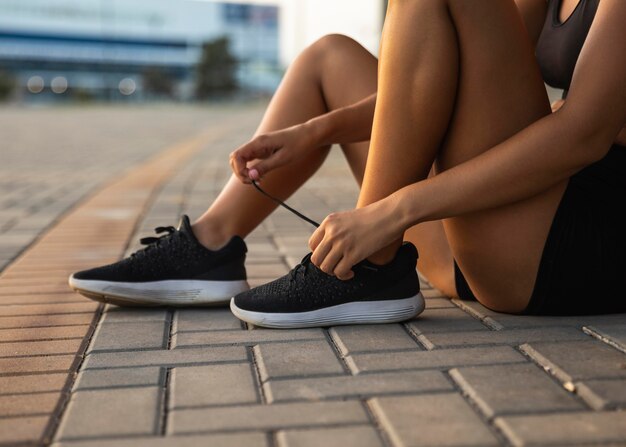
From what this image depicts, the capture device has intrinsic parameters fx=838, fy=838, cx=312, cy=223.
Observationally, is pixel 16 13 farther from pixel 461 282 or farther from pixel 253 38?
pixel 461 282

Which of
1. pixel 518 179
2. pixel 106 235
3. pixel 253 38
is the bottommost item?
pixel 106 235

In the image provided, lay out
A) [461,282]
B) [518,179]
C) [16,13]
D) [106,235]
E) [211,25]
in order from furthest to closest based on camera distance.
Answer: [211,25] → [16,13] → [106,235] → [461,282] → [518,179]

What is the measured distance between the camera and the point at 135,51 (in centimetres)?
7075

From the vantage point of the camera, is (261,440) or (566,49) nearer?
(261,440)

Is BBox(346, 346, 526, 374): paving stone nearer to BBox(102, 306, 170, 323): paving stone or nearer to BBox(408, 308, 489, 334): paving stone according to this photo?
BBox(408, 308, 489, 334): paving stone

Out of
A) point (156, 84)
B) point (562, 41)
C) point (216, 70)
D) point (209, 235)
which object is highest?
point (216, 70)

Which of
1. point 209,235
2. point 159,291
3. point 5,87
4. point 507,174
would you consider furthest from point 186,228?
point 5,87

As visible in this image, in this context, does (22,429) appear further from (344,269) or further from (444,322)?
(444,322)

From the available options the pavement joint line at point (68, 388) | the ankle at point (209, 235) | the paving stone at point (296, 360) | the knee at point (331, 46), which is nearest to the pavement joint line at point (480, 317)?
the paving stone at point (296, 360)

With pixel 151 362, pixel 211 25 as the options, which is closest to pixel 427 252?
pixel 151 362

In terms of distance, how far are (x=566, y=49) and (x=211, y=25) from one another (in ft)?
248

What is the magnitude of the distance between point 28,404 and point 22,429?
13cm

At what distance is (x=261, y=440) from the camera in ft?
4.08

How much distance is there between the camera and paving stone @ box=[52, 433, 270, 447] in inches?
48.6
